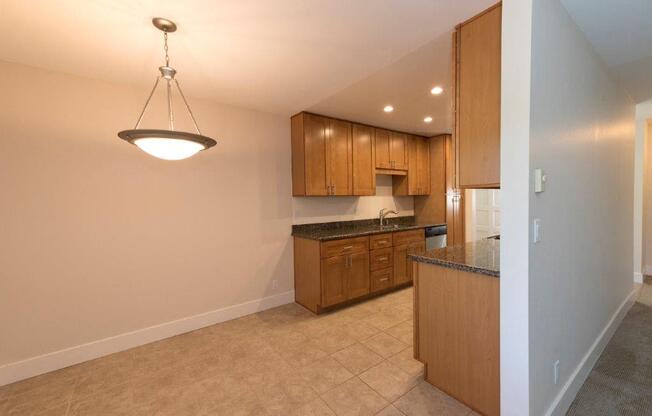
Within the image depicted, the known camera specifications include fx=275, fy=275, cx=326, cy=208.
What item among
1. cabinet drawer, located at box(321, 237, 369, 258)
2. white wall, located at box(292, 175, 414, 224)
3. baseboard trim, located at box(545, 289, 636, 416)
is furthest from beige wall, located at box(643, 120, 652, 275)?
cabinet drawer, located at box(321, 237, 369, 258)

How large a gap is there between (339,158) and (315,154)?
1.26 feet

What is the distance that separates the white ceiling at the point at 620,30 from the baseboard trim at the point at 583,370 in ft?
7.31

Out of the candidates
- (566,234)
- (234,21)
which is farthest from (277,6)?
(566,234)

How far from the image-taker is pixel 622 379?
196 cm

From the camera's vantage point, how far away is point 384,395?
6.19 ft

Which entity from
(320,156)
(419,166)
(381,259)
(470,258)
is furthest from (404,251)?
(470,258)

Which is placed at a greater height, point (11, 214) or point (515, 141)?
point (515, 141)

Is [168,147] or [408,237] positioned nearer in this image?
[168,147]

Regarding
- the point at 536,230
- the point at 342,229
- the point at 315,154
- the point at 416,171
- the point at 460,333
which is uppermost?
the point at 315,154

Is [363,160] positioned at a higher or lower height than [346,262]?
higher

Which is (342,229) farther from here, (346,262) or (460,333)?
(460,333)

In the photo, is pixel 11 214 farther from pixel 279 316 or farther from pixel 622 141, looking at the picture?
Answer: pixel 622 141

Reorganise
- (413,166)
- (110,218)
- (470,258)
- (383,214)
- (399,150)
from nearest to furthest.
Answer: (470,258), (110,218), (399,150), (383,214), (413,166)

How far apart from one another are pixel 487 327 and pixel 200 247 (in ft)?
8.98
